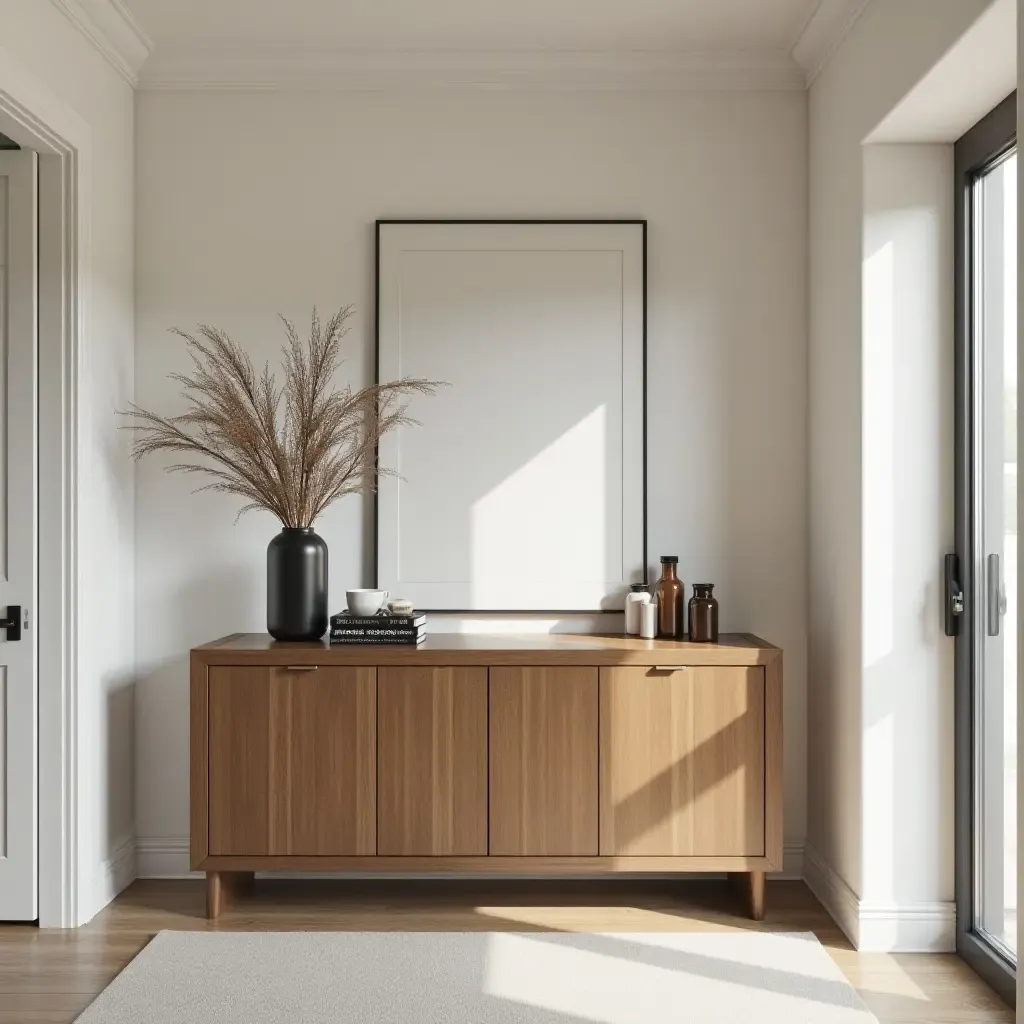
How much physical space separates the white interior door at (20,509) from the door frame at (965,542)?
2578mm

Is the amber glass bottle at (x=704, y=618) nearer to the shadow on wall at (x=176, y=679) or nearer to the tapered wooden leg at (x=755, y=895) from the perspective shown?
the tapered wooden leg at (x=755, y=895)

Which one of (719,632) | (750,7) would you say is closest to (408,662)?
(719,632)

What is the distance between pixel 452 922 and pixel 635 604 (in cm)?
108

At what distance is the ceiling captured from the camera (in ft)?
10.2

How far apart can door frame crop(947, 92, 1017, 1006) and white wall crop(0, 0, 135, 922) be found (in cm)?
246

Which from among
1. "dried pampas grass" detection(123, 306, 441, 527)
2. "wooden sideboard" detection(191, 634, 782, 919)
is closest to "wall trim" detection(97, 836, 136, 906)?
"wooden sideboard" detection(191, 634, 782, 919)

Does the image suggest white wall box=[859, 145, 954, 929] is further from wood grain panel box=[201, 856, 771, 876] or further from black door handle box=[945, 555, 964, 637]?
wood grain panel box=[201, 856, 771, 876]

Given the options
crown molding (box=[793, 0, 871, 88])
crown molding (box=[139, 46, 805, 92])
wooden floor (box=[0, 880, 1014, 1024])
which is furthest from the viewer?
crown molding (box=[139, 46, 805, 92])

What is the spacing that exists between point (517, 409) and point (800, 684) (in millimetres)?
1298

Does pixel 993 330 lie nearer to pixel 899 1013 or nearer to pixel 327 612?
pixel 899 1013

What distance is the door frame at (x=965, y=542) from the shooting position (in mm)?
2752

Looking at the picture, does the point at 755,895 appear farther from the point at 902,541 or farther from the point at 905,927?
the point at 902,541

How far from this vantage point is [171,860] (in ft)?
11.2

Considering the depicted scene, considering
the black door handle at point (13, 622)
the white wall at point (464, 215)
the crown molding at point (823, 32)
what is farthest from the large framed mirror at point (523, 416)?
the black door handle at point (13, 622)
